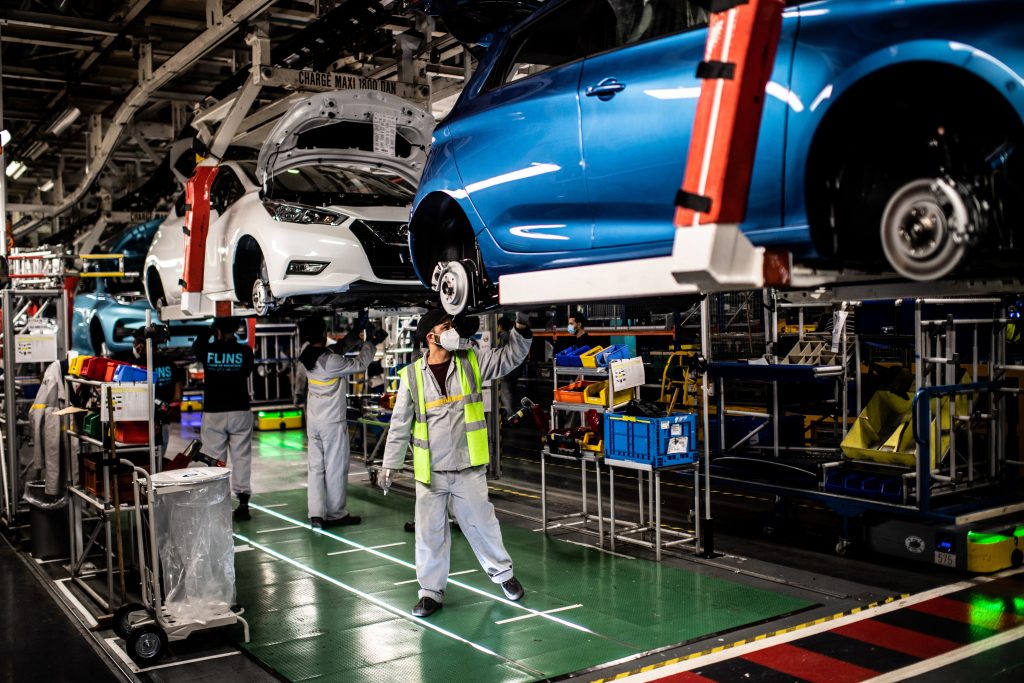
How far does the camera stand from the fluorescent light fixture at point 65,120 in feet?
39.0

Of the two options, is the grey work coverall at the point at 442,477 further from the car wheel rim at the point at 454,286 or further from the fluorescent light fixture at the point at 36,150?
the fluorescent light fixture at the point at 36,150

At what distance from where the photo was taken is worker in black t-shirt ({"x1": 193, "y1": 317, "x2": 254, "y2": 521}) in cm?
776

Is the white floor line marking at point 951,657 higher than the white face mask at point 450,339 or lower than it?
lower

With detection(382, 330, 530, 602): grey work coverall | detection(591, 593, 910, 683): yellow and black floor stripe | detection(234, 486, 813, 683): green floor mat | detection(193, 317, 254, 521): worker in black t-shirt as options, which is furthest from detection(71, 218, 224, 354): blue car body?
detection(591, 593, 910, 683): yellow and black floor stripe

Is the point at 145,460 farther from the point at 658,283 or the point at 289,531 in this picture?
the point at 658,283

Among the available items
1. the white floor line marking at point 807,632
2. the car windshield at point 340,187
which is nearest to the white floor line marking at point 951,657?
the white floor line marking at point 807,632

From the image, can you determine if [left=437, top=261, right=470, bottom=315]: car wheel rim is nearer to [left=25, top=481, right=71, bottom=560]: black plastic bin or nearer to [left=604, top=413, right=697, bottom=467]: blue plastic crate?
[left=604, top=413, right=697, bottom=467]: blue plastic crate

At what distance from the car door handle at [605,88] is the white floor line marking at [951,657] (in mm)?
3142

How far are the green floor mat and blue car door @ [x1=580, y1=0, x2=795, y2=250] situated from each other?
8.60 feet

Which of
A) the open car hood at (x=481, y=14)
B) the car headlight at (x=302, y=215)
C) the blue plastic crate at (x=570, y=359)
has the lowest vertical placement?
the blue plastic crate at (x=570, y=359)

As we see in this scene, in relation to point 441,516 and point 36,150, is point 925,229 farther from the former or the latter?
point 36,150

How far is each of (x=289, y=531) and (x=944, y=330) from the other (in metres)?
5.35

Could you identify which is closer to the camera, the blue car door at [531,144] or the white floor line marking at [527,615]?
the blue car door at [531,144]

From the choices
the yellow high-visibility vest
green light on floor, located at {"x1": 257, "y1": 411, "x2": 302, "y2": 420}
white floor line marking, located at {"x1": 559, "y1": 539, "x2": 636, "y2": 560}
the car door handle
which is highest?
the car door handle
